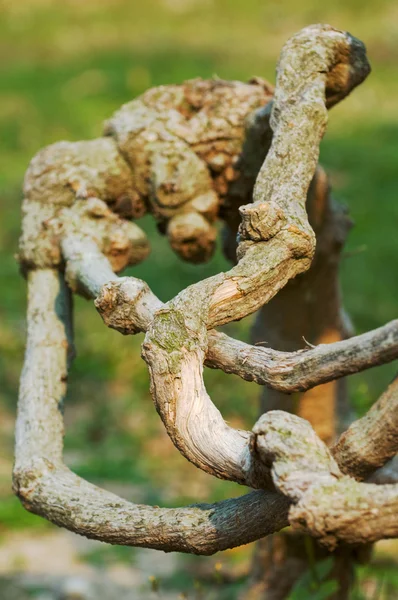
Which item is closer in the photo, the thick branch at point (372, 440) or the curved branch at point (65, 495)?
the thick branch at point (372, 440)

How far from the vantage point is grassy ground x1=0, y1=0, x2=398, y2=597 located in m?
4.10

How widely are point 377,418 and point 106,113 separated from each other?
502 cm

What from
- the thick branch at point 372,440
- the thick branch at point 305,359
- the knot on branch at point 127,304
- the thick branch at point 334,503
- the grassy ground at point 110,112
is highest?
the grassy ground at point 110,112

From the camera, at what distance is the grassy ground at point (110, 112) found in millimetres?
4098

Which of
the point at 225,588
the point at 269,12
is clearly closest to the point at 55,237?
the point at 225,588

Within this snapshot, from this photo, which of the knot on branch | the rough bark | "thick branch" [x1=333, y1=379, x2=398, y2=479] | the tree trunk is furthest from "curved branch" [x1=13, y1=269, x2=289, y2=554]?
the tree trunk

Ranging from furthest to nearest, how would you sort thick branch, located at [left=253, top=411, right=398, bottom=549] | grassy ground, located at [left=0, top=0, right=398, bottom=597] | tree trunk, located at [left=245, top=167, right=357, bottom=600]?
grassy ground, located at [left=0, top=0, right=398, bottom=597] < tree trunk, located at [left=245, top=167, right=357, bottom=600] < thick branch, located at [left=253, top=411, right=398, bottom=549]

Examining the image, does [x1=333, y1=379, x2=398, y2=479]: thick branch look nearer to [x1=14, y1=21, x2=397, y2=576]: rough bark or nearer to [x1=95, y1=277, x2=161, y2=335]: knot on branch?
[x1=14, y1=21, x2=397, y2=576]: rough bark

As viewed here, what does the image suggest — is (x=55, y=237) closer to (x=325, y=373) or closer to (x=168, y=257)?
(x=325, y=373)

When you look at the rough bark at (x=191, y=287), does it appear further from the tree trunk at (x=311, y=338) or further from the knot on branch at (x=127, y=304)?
the tree trunk at (x=311, y=338)

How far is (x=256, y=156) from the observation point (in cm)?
241

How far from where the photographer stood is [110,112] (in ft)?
20.0

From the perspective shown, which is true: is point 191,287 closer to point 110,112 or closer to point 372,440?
point 372,440

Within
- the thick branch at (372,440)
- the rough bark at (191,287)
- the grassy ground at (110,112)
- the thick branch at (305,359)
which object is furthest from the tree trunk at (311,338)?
the thick branch at (372,440)
